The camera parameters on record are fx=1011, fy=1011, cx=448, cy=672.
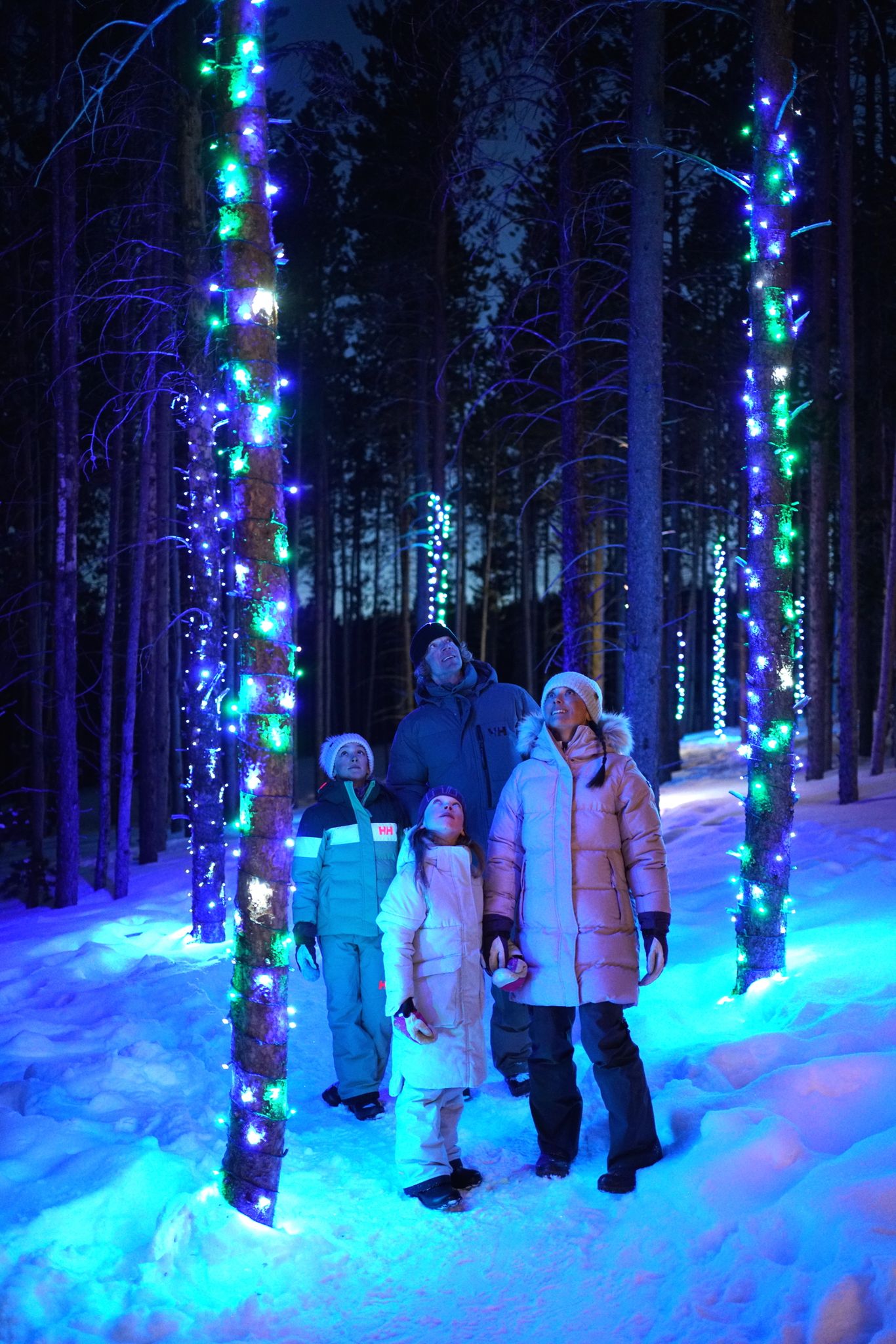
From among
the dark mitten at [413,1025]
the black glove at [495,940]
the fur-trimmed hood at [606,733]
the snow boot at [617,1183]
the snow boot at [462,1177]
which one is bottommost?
the snow boot at [462,1177]

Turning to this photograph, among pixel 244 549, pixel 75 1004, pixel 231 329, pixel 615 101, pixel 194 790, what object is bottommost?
pixel 75 1004

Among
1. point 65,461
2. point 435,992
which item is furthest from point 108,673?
point 435,992

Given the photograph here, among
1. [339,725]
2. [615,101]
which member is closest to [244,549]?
[615,101]

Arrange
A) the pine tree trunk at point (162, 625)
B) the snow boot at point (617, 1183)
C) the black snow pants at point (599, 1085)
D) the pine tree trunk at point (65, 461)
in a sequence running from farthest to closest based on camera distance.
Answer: the pine tree trunk at point (162, 625)
the pine tree trunk at point (65, 461)
the black snow pants at point (599, 1085)
the snow boot at point (617, 1183)

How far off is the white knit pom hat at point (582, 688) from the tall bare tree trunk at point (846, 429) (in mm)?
8040

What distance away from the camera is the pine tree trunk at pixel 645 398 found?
7488 mm

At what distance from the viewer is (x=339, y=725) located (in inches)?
1613

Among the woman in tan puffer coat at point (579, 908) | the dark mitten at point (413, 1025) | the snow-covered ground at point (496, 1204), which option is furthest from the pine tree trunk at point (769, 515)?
the dark mitten at point (413, 1025)

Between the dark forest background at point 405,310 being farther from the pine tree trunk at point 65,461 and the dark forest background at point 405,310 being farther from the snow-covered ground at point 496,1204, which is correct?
the snow-covered ground at point 496,1204

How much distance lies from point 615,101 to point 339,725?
29.6 metres

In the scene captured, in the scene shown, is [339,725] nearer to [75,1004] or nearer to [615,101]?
[615,101]

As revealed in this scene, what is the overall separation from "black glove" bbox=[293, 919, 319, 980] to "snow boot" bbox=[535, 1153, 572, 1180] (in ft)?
4.89

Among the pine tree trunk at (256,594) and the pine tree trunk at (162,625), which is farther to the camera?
the pine tree trunk at (162,625)

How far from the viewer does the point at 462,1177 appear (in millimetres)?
4414
